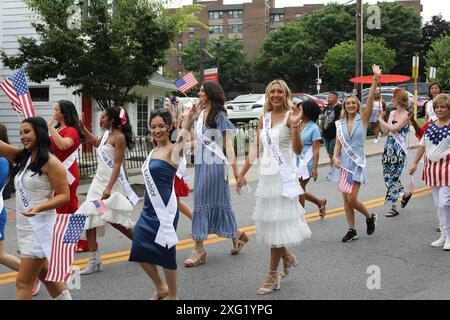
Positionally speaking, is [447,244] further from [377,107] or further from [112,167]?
[377,107]

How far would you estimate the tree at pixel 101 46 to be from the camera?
1230 cm

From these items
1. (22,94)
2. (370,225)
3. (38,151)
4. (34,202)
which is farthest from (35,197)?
(370,225)

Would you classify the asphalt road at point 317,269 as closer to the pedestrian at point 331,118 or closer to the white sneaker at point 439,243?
the white sneaker at point 439,243

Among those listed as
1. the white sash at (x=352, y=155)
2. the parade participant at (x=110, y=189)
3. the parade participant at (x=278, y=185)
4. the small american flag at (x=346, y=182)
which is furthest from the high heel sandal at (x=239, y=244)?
the white sash at (x=352, y=155)

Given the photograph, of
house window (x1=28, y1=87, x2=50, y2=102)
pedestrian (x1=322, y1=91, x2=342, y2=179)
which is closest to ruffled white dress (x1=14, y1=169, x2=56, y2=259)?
pedestrian (x1=322, y1=91, x2=342, y2=179)

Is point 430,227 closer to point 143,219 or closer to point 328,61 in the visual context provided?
point 143,219

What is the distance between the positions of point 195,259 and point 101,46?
24.3ft

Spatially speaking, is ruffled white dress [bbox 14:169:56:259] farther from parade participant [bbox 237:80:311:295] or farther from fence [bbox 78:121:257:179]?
fence [bbox 78:121:257:179]

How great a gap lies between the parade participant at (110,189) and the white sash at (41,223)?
1.67 m

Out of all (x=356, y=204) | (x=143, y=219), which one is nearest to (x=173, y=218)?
(x=143, y=219)

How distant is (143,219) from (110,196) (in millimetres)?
1609

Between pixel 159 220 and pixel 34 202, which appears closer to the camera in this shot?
pixel 34 202

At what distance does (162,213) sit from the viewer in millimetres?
4633
